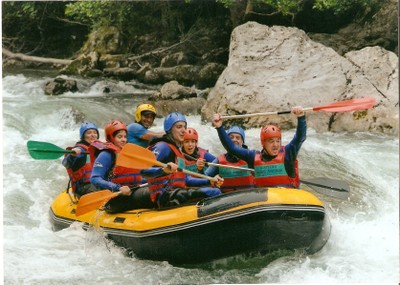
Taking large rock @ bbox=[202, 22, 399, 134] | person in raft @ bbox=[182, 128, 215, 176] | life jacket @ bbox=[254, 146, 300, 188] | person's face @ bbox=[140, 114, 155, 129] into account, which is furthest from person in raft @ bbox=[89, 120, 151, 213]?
large rock @ bbox=[202, 22, 399, 134]

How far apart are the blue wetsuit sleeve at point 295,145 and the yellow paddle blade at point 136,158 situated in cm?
80

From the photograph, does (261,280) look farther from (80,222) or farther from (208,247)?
(80,222)

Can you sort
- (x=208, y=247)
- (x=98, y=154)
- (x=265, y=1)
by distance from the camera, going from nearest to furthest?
(x=208, y=247) < (x=98, y=154) < (x=265, y=1)

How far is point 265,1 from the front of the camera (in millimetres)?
7945

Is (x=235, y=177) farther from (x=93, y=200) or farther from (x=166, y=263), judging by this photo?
(x=93, y=200)

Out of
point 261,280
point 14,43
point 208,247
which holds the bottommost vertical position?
point 261,280

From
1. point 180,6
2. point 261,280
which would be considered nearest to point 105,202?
point 261,280

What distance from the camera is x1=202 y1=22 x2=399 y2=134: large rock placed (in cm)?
692

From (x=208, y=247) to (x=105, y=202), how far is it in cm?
86

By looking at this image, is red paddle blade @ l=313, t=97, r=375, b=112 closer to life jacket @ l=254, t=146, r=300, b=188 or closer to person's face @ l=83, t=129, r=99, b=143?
life jacket @ l=254, t=146, r=300, b=188

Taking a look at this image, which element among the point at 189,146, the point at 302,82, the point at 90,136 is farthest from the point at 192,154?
the point at 302,82

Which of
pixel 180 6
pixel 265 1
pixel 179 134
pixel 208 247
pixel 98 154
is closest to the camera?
pixel 208 247

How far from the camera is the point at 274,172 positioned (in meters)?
3.98

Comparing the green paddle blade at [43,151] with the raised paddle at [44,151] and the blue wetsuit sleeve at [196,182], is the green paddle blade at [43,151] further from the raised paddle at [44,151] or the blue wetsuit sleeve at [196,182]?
the blue wetsuit sleeve at [196,182]
